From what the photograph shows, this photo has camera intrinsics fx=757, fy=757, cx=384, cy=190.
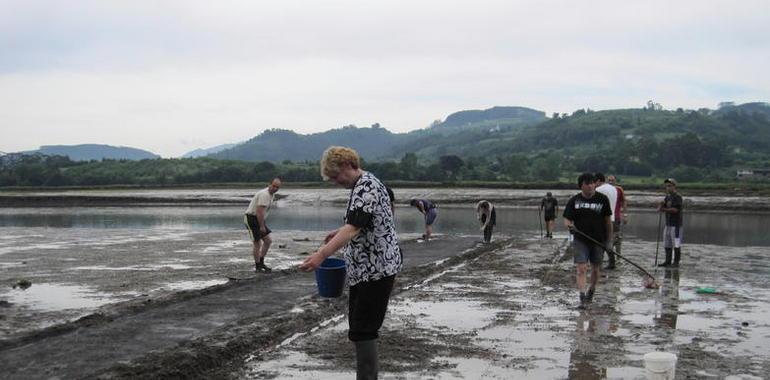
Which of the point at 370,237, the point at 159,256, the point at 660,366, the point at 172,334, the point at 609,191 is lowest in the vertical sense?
the point at 159,256

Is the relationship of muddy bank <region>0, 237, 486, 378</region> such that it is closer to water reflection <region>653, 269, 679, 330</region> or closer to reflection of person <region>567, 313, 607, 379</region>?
reflection of person <region>567, 313, 607, 379</region>

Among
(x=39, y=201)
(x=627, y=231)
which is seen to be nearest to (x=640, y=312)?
(x=627, y=231)

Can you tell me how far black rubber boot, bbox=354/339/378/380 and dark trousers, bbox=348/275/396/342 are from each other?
0.05 meters

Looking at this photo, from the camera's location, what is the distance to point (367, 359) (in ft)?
20.1

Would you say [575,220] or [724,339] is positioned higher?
[575,220]

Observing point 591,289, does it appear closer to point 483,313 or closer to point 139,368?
point 483,313

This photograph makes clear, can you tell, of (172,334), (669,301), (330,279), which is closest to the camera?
(330,279)

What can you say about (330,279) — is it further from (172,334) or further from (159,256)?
(159,256)

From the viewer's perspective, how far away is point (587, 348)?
330 inches

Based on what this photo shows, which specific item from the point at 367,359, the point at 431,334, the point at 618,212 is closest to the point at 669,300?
the point at 431,334

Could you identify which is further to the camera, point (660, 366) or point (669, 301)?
point (669, 301)

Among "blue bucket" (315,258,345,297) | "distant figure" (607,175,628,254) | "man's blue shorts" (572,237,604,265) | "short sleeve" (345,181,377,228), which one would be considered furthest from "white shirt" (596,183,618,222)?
"short sleeve" (345,181,377,228)

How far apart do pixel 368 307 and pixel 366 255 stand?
16.4 inches

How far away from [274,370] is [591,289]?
19.1ft
